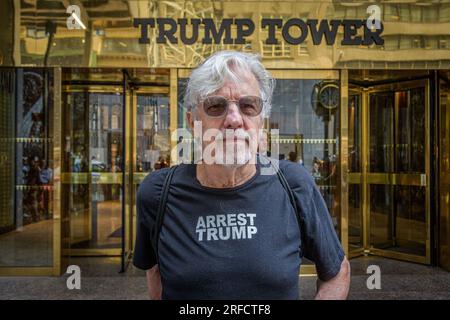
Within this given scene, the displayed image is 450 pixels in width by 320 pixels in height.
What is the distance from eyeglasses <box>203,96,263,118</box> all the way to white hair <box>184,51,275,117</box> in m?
0.03

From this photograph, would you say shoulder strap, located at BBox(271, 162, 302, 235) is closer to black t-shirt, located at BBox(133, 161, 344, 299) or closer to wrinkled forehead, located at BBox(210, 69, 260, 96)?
black t-shirt, located at BBox(133, 161, 344, 299)

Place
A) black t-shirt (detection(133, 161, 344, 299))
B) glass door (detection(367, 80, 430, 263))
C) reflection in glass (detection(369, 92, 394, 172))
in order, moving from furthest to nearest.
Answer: reflection in glass (detection(369, 92, 394, 172)), glass door (detection(367, 80, 430, 263)), black t-shirt (detection(133, 161, 344, 299))

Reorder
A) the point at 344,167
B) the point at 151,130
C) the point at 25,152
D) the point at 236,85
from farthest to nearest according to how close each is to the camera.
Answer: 1. the point at 151,130
2. the point at 25,152
3. the point at 344,167
4. the point at 236,85

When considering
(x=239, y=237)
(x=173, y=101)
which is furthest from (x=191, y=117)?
(x=173, y=101)

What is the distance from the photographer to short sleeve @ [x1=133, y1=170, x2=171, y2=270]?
165 centimetres

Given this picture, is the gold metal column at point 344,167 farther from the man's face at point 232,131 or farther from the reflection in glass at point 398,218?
the man's face at point 232,131

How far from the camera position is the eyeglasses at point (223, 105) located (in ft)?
5.26

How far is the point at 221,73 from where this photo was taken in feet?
5.26

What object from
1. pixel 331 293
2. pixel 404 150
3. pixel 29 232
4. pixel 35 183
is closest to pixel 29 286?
pixel 29 232

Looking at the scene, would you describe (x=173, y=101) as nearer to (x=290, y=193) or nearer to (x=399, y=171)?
(x=399, y=171)

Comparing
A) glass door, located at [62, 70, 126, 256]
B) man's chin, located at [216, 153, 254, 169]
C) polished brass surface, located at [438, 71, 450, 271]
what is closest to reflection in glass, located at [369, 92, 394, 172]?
polished brass surface, located at [438, 71, 450, 271]

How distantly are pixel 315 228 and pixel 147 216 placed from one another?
598 millimetres
